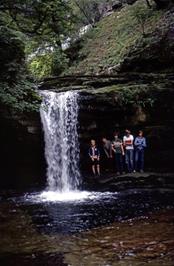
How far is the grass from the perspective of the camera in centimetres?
2664

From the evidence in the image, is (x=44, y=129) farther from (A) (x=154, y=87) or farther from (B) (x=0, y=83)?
(B) (x=0, y=83)

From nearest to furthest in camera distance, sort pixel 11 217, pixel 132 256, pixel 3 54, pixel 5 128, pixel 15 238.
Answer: pixel 132 256, pixel 15 238, pixel 3 54, pixel 11 217, pixel 5 128

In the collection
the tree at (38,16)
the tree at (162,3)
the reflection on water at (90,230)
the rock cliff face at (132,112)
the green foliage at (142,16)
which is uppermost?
the tree at (162,3)

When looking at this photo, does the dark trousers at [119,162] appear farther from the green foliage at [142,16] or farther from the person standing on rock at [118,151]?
the green foliage at [142,16]

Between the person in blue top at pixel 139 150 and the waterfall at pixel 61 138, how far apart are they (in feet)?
7.75

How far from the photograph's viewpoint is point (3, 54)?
38.1ft

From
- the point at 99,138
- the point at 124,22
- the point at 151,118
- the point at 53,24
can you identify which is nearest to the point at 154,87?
the point at 151,118

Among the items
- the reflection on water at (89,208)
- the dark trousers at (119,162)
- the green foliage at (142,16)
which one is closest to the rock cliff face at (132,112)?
the dark trousers at (119,162)

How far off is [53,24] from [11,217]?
5338 mm

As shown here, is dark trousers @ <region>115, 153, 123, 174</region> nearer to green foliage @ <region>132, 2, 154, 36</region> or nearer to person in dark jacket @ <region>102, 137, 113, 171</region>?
person in dark jacket @ <region>102, 137, 113, 171</region>

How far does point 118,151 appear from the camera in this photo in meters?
18.2

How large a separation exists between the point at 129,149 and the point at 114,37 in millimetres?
13667

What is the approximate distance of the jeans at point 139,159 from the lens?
1830 cm

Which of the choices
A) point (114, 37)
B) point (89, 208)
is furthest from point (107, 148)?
point (114, 37)
